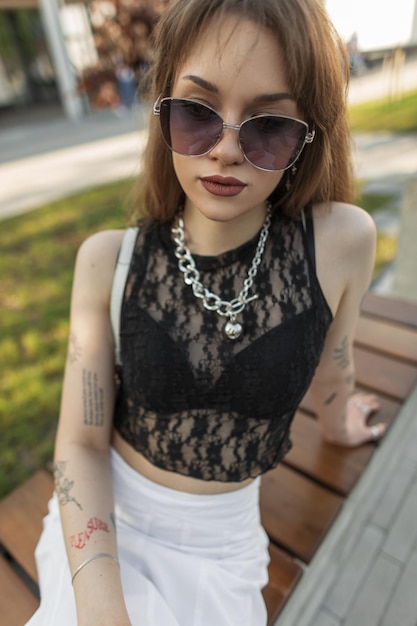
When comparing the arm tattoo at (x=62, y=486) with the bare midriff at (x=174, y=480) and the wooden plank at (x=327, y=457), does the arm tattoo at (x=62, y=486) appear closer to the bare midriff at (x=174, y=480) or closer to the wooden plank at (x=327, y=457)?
the bare midriff at (x=174, y=480)

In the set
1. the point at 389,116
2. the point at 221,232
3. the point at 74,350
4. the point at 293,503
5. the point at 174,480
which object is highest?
the point at 221,232

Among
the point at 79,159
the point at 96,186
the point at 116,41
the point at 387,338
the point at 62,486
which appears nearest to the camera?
the point at 62,486

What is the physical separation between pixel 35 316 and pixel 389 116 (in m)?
7.16

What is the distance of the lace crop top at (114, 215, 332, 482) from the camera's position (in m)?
1.05

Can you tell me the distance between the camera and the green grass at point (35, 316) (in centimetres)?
235

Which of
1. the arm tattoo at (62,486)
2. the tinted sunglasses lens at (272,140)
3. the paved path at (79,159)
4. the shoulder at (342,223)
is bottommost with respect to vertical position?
the paved path at (79,159)

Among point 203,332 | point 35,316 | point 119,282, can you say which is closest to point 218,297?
point 203,332

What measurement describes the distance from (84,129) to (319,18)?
11.6m

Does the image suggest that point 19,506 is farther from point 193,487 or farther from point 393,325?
point 393,325

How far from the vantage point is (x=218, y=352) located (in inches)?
41.3

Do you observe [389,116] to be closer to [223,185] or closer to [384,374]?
[384,374]

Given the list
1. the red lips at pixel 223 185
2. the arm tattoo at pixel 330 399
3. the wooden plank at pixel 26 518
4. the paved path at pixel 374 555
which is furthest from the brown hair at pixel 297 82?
the wooden plank at pixel 26 518

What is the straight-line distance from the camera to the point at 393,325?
94.1 inches

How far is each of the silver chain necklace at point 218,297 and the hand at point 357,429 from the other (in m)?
0.81
